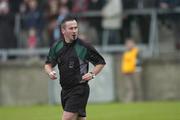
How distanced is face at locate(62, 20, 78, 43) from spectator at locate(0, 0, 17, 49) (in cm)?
1396

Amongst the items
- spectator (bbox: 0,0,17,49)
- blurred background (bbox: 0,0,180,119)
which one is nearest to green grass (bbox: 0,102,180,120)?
blurred background (bbox: 0,0,180,119)

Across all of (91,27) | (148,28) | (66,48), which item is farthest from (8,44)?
(66,48)

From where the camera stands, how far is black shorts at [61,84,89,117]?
11.2 meters

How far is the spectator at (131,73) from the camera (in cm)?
2467

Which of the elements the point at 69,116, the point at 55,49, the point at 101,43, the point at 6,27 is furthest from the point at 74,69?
the point at 6,27

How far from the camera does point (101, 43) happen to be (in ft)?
81.9

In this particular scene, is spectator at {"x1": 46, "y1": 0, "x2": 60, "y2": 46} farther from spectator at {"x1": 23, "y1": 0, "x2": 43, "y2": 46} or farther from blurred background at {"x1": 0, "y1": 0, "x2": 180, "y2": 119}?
spectator at {"x1": 23, "y1": 0, "x2": 43, "y2": 46}

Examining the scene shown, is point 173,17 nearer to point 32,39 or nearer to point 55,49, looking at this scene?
point 32,39

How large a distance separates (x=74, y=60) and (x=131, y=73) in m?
13.8

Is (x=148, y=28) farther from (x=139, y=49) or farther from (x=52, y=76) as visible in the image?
(x=52, y=76)

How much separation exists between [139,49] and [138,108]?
409 centimetres

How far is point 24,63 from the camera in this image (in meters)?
26.0

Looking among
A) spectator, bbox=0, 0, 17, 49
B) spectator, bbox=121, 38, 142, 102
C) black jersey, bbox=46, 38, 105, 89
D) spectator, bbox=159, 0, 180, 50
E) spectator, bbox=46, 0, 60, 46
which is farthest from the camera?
spectator, bbox=0, 0, 17, 49

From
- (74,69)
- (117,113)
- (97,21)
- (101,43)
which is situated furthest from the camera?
(101,43)
